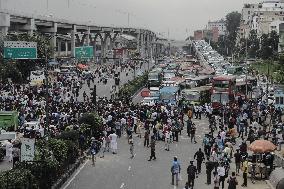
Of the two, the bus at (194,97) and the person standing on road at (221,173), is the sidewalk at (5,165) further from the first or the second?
the bus at (194,97)

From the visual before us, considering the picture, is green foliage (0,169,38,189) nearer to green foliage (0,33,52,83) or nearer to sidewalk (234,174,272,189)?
sidewalk (234,174,272,189)

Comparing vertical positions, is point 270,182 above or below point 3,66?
below

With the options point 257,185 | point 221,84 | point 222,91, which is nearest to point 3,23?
point 221,84

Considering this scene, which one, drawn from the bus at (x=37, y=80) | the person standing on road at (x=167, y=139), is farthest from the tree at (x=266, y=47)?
the person standing on road at (x=167, y=139)

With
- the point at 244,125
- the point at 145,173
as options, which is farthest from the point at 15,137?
the point at 244,125

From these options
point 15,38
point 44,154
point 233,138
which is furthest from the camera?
point 15,38

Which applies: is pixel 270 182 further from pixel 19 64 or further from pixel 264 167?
pixel 19 64
